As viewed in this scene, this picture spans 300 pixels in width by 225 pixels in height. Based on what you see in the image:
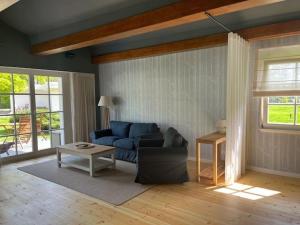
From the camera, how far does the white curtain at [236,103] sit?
3.38 meters

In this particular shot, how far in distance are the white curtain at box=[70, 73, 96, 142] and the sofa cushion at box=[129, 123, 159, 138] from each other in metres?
1.56

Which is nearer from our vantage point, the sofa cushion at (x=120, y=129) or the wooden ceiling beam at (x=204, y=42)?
the wooden ceiling beam at (x=204, y=42)

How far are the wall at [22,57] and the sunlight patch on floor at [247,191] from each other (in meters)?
4.55

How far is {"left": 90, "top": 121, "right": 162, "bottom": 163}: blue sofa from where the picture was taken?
185 inches

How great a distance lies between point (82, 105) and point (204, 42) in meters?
3.48

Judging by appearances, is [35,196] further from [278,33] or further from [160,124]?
[278,33]

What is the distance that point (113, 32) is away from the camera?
356 centimetres

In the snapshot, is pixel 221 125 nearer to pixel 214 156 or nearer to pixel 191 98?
pixel 214 156

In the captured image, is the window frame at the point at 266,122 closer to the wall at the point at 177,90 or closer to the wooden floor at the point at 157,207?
the wall at the point at 177,90

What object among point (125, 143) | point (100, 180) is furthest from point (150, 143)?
point (100, 180)

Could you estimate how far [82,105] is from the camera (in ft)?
19.9

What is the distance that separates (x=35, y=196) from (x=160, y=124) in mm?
2943

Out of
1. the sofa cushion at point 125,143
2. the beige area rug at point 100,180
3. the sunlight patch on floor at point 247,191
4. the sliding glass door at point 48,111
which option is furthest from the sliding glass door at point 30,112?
the sunlight patch on floor at point 247,191

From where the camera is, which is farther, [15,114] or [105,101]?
[105,101]
